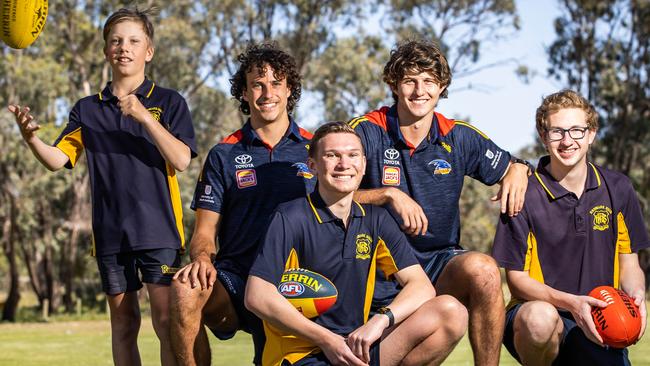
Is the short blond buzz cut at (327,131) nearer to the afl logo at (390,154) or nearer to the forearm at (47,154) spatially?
the afl logo at (390,154)

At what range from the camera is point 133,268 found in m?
5.64

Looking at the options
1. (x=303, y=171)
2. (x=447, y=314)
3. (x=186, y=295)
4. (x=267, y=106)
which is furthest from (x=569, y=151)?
(x=186, y=295)

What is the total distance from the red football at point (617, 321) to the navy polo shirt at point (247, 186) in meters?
1.80

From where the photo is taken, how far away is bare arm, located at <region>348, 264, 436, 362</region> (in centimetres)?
435

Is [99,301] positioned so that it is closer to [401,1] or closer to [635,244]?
[401,1]

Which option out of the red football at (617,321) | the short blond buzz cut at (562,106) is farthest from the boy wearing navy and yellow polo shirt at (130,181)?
the red football at (617,321)

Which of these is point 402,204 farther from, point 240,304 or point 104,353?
point 104,353

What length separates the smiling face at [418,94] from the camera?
18.2 ft

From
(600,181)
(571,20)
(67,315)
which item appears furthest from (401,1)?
(600,181)

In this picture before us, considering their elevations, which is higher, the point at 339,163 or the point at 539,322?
the point at 339,163

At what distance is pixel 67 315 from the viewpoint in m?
33.4

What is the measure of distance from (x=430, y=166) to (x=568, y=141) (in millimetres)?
817

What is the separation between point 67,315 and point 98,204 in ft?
95.6

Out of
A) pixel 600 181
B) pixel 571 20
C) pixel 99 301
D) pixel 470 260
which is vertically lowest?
pixel 99 301
